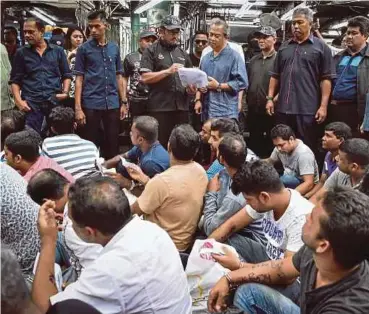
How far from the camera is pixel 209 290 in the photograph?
2547 millimetres

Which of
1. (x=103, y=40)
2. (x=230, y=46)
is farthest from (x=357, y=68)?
(x=103, y=40)

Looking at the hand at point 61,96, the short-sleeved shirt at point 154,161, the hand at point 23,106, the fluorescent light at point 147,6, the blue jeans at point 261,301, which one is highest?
the fluorescent light at point 147,6

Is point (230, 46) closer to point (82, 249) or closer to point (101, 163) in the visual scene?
point (101, 163)

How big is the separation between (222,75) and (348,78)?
107cm

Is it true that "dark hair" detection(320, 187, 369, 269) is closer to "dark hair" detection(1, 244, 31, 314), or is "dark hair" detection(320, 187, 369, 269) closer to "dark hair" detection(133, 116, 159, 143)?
"dark hair" detection(1, 244, 31, 314)

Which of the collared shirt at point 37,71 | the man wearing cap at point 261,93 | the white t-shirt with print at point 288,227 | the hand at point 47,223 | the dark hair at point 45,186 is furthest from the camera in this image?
the man wearing cap at point 261,93

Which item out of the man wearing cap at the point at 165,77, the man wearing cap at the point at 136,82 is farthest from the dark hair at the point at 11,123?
the man wearing cap at the point at 136,82

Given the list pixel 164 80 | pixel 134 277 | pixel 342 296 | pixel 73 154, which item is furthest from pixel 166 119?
pixel 342 296

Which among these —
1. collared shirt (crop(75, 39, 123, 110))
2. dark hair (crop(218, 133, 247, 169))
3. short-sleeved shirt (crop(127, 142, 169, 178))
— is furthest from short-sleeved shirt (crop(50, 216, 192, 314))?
collared shirt (crop(75, 39, 123, 110))

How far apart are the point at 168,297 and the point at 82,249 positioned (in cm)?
64

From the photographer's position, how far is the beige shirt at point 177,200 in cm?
291

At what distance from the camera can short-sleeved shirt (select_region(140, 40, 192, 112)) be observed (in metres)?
4.59

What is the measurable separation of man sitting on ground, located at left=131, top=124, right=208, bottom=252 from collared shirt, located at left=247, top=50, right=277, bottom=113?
7.03ft

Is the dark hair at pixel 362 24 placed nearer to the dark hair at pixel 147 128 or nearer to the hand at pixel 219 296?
the dark hair at pixel 147 128
